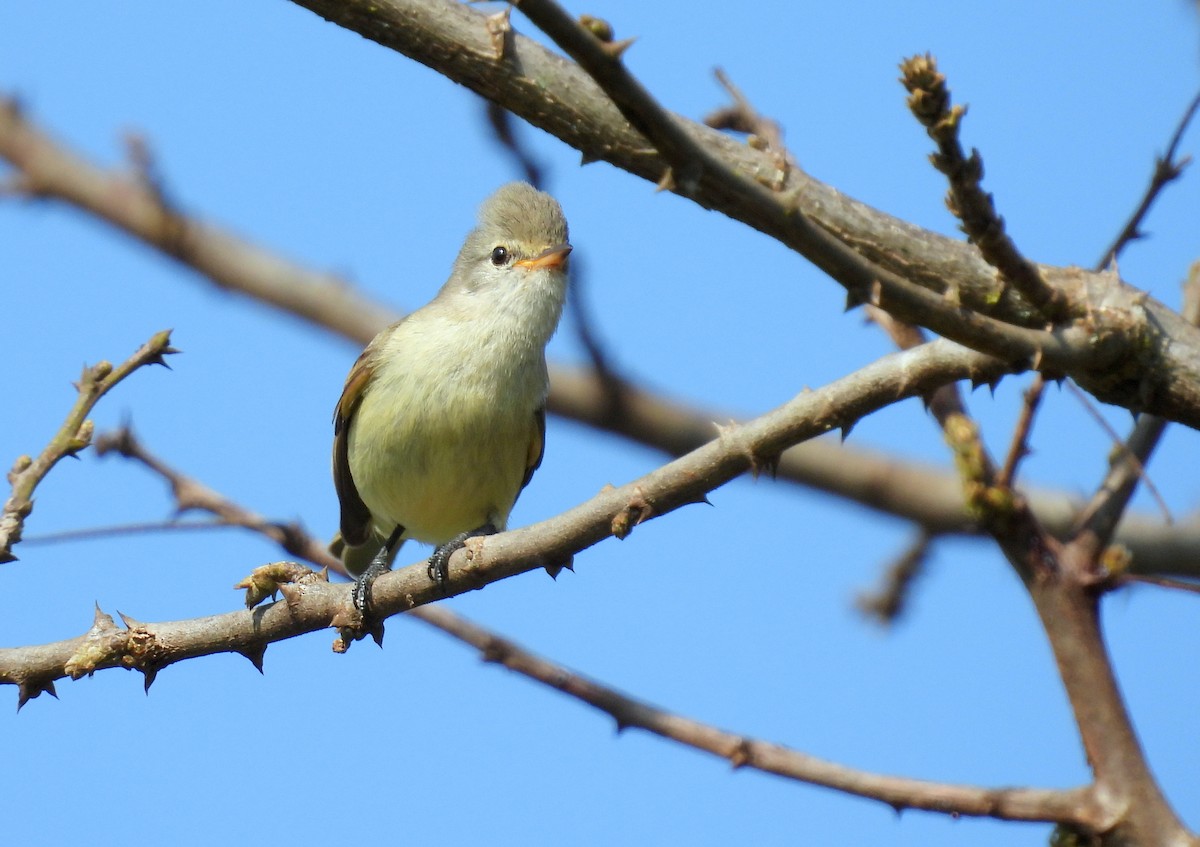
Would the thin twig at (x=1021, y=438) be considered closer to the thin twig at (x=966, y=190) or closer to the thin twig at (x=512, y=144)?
the thin twig at (x=966, y=190)

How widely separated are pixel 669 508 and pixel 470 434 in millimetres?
2828

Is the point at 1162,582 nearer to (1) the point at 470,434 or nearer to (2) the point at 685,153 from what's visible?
(2) the point at 685,153

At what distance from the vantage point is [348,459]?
6.42m

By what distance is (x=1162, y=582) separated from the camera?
3422mm

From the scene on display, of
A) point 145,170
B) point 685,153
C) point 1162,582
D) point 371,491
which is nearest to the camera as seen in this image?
point 685,153

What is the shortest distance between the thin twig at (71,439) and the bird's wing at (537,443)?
7.49ft

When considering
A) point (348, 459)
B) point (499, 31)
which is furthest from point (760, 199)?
point (348, 459)

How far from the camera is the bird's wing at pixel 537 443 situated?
597 cm

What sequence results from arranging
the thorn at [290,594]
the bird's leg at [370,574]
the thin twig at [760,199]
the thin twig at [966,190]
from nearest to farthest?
the thin twig at [760,199]
the thin twig at [966,190]
the thorn at [290,594]
the bird's leg at [370,574]

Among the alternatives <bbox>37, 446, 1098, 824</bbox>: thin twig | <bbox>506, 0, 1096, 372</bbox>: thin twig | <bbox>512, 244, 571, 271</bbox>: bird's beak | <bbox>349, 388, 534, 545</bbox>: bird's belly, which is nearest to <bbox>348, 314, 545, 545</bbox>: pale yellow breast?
<bbox>349, 388, 534, 545</bbox>: bird's belly

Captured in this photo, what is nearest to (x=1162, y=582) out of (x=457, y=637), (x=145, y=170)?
(x=457, y=637)

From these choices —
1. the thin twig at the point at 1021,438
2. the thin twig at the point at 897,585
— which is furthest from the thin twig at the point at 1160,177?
the thin twig at the point at 897,585

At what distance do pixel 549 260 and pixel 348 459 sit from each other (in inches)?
60.1

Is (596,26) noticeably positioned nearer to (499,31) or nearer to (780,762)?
(499,31)
